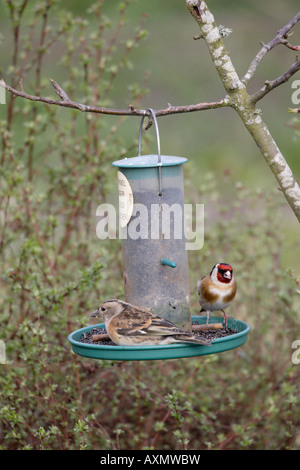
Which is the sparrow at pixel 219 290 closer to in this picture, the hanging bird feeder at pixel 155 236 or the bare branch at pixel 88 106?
the hanging bird feeder at pixel 155 236

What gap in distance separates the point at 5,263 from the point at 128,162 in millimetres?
2026

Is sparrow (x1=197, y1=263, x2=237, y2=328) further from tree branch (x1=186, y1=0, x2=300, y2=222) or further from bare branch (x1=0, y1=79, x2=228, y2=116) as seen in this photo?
bare branch (x1=0, y1=79, x2=228, y2=116)

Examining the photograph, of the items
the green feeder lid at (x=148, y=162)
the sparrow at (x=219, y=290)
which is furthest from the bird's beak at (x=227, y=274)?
the green feeder lid at (x=148, y=162)

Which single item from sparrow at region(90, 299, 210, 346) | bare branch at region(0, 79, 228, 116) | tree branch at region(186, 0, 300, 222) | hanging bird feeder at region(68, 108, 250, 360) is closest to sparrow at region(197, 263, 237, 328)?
hanging bird feeder at region(68, 108, 250, 360)

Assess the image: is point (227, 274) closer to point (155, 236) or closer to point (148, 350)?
point (155, 236)

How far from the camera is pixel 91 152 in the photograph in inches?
230

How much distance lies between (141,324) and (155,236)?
0.58 metres

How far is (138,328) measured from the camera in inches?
141

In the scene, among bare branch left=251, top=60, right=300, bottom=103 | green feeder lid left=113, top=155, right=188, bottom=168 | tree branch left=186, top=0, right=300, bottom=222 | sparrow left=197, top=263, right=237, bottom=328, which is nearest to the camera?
bare branch left=251, top=60, right=300, bottom=103

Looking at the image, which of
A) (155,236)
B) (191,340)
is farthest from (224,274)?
(191,340)

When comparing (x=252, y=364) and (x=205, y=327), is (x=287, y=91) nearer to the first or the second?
(x=252, y=364)

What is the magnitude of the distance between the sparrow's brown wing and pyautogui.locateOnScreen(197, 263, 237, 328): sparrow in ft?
1.86

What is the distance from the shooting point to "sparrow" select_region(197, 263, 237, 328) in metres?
4.18

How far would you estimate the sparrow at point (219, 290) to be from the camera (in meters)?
4.18
